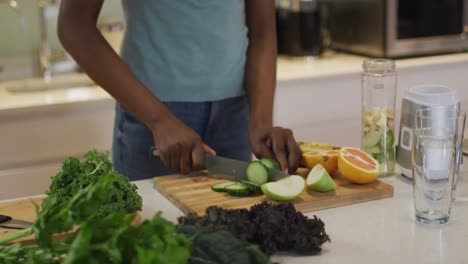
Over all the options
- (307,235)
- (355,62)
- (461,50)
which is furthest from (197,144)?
(461,50)

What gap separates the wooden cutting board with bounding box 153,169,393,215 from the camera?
146 cm

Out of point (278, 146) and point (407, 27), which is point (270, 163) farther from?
point (407, 27)

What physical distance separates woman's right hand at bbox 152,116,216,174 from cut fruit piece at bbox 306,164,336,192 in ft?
0.83

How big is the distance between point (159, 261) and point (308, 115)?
201cm

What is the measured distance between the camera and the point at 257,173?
154cm

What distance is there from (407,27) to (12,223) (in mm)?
1993

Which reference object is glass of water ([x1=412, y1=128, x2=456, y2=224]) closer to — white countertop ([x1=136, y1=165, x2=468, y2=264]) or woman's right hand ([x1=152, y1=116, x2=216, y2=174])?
white countertop ([x1=136, y1=165, x2=468, y2=264])

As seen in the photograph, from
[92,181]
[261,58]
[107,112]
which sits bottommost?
[107,112]

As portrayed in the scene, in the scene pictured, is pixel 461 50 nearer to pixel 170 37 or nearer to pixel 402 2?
pixel 402 2

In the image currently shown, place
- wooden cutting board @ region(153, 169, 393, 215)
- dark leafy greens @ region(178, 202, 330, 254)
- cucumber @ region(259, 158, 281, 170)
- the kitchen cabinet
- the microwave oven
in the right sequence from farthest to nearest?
the microwave oven → the kitchen cabinet → cucumber @ region(259, 158, 281, 170) → wooden cutting board @ region(153, 169, 393, 215) → dark leafy greens @ region(178, 202, 330, 254)

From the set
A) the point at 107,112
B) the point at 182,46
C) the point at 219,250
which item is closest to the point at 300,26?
the point at 107,112

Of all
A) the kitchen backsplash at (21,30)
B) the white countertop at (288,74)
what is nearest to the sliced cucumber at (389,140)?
the white countertop at (288,74)

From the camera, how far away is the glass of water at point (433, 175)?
135 cm

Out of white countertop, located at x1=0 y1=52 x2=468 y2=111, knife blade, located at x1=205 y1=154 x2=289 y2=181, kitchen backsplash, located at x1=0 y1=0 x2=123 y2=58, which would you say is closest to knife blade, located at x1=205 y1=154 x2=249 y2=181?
knife blade, located at x1=205 y1=154 x2=289 y2=181
